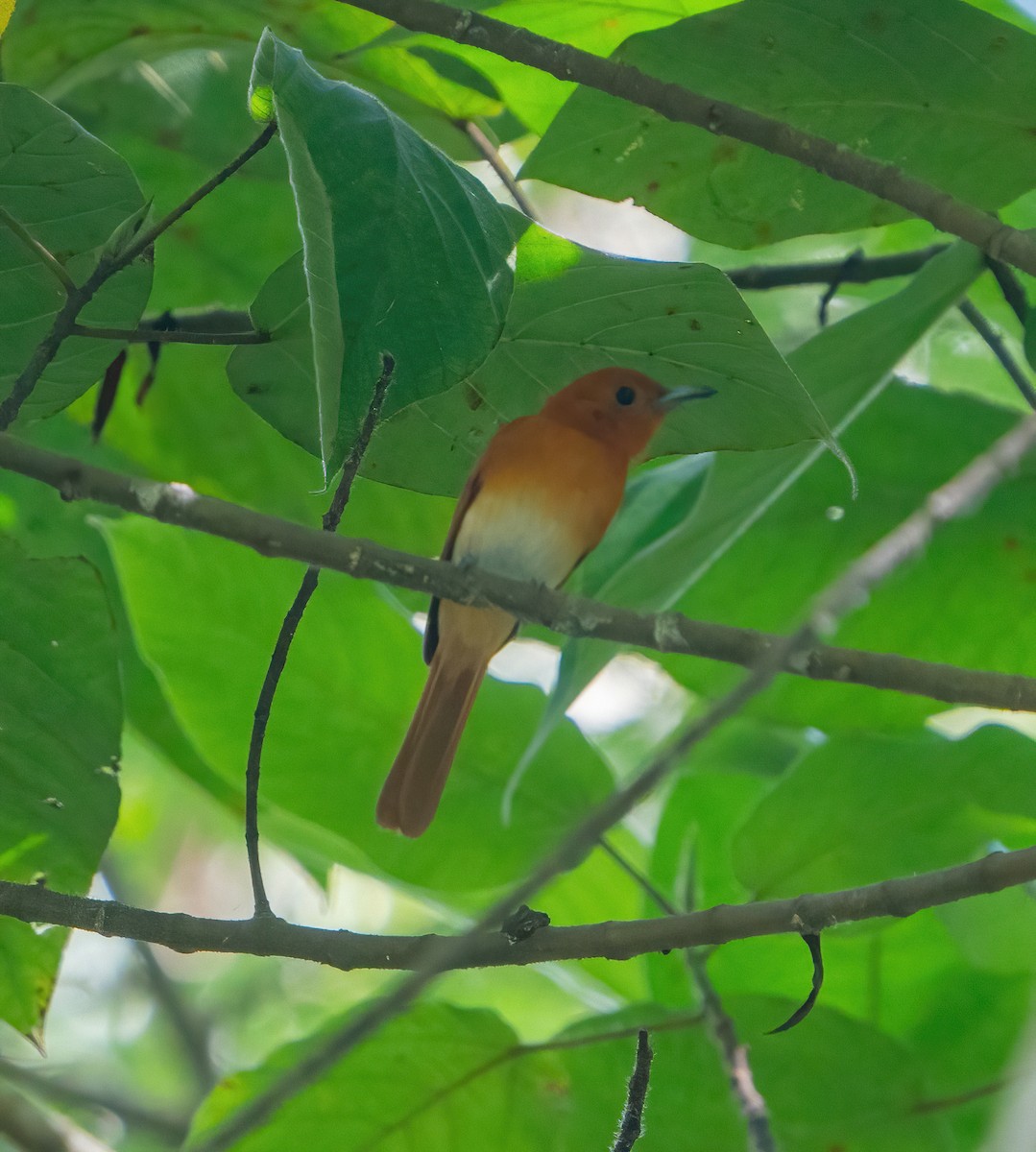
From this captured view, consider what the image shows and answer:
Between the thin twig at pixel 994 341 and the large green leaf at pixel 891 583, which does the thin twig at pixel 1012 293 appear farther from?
the large green leaf at pixel 891 583

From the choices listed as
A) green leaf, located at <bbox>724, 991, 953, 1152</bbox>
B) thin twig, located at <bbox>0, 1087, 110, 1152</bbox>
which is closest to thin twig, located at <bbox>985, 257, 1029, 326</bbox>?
green leaf, located at <bbox>724, 991, 953, 1152</bbox>

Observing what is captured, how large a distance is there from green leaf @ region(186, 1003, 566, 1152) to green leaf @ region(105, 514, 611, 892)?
0.88 feet

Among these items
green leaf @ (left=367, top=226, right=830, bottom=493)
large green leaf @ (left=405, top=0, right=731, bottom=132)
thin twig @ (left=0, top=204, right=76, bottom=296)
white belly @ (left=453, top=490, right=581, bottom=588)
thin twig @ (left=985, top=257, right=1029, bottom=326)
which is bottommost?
thin twig @ (left=0, top=204, right=76, bottom=296)

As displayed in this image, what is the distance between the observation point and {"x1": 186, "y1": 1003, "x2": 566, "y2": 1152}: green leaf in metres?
1.72

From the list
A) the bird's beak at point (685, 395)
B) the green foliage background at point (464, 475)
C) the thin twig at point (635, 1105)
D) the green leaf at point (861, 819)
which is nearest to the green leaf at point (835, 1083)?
the green foliage background at point (464, 475)

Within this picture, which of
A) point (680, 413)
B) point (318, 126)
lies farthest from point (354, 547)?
point (680, 413)

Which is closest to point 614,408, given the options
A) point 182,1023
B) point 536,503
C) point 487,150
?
point 536,503

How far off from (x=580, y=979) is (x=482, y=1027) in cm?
53

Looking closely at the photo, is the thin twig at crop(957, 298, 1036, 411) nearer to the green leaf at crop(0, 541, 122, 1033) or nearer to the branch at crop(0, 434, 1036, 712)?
the branch at crop(0, 434, 1036, 712)

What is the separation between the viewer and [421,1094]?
1743 mm

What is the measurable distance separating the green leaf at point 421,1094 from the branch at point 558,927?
1.69ft

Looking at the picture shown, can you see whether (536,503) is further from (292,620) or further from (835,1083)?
(292,620)

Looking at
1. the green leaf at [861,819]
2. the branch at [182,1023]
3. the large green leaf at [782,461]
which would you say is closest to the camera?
the large green leaf at [782,461]

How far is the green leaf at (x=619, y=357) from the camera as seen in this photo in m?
1.32
